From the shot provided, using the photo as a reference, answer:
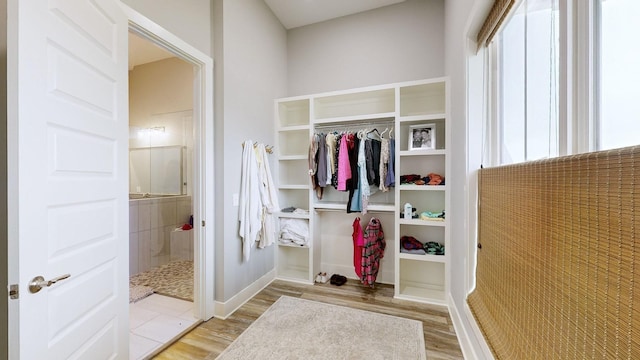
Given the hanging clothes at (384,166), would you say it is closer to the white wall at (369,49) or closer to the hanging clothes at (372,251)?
the hanging clothes at (372,251)

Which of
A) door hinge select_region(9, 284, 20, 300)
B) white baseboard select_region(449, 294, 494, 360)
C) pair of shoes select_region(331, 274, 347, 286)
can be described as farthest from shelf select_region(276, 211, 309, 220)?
door hinge select_region(9, 284, 20, 300)

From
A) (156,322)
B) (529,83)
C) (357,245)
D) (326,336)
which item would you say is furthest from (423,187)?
(156,322)

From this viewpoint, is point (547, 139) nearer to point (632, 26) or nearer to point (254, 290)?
point (632, 26)

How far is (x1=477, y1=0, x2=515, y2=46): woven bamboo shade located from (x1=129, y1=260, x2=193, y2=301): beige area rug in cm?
337

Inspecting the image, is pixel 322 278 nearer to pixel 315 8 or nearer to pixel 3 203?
pixel 3 203

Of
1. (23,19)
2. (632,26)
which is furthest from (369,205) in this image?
(23,19)

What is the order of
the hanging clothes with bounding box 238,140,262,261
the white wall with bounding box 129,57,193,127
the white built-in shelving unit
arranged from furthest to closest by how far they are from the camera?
the white wall with bounding box 129,57,193,127
the white built-in shelving unit
the hanging clothes with bounding box 238,140,262,261

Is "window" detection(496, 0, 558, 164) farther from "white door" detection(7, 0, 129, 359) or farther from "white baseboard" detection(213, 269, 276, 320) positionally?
"white baseboard" detection(213, 269, 276, 320)

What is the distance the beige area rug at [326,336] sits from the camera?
1723 millimetres

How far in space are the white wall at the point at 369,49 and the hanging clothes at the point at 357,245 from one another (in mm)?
1777

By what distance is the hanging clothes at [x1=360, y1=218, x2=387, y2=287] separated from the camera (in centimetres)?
265

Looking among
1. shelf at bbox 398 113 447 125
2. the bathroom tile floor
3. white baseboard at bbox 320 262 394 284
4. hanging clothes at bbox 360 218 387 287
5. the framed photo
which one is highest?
shelf at bbox 398 113 447 125

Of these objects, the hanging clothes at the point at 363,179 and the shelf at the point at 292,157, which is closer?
the hanging clothes at the point at 363,179

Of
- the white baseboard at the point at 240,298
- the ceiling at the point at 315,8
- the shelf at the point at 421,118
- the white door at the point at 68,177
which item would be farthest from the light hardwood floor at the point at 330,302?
the ceiling at the point at 315,8
